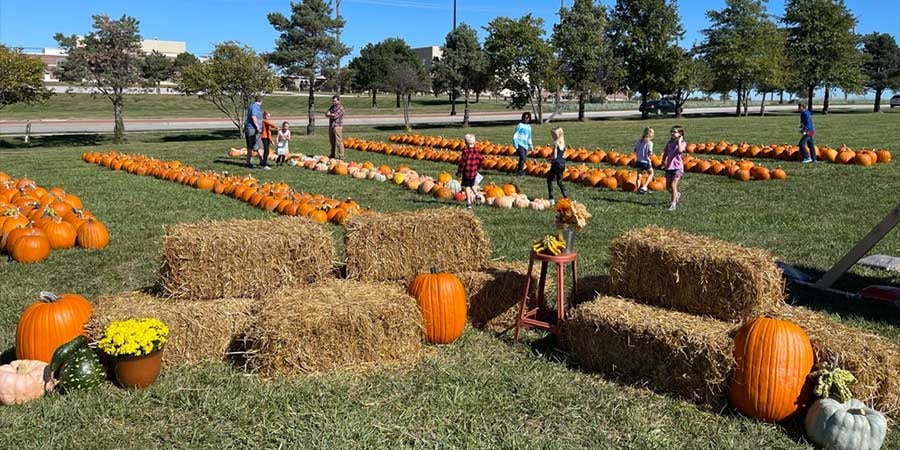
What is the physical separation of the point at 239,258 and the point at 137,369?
1.34 m

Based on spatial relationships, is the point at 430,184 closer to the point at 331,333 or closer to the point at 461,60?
the point at 331,333

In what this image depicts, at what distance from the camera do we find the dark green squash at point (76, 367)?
477 centimetres

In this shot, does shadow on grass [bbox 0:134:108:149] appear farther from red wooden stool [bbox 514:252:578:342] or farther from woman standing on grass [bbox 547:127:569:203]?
red wooden stool [bbox 514:252:578:342]

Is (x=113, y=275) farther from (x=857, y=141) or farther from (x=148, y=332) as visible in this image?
(x=857, y=141)

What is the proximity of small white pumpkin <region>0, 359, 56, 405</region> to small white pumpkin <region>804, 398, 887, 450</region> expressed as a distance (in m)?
5.15

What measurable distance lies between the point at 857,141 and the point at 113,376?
2423 centimetres

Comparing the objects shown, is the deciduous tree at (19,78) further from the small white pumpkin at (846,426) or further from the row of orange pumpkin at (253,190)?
the small white pumpkin at (846,426)

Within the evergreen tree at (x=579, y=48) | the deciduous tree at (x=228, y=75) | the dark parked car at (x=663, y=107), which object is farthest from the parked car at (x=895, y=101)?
the deciduous tree at (x=228, y=75)

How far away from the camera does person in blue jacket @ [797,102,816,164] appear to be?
55.8ft

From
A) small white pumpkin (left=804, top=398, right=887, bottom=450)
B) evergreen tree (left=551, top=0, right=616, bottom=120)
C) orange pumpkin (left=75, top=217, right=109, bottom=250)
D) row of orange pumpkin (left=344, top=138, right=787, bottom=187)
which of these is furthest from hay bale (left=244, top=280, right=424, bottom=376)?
evergreen tree (left=551, top=0, right=616, bottom=120)

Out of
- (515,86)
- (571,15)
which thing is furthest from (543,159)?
(571,15)

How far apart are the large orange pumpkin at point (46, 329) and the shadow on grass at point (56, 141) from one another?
25.8 m

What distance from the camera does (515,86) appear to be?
133 ft

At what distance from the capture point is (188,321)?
537 centimetres
